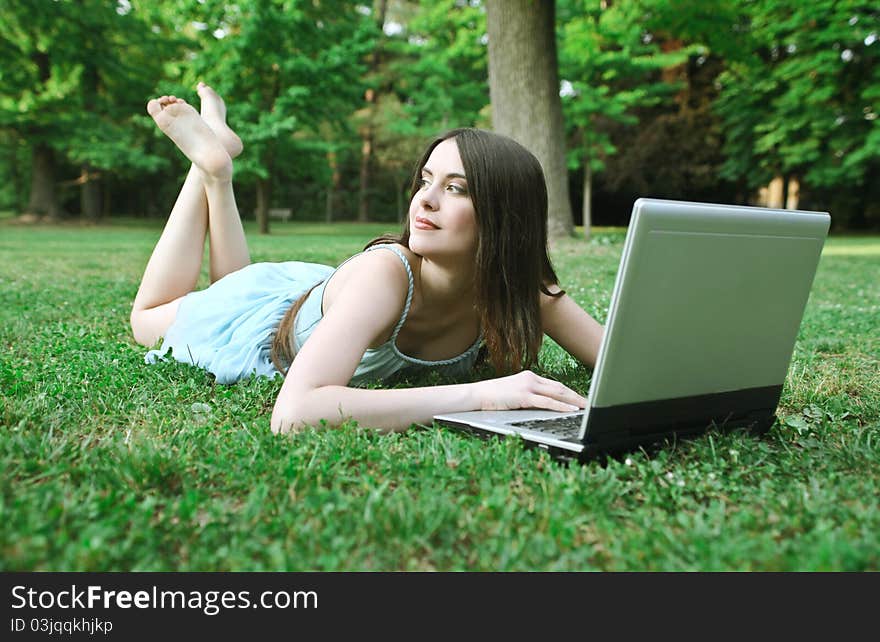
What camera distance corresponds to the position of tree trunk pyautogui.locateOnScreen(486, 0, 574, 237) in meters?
10.8

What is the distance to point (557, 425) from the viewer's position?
2.45 meters

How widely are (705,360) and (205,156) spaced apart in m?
2.99

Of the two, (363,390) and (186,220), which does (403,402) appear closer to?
(363,390)

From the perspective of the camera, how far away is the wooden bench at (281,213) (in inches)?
1374

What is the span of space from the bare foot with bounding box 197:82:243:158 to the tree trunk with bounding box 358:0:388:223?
86.9ft

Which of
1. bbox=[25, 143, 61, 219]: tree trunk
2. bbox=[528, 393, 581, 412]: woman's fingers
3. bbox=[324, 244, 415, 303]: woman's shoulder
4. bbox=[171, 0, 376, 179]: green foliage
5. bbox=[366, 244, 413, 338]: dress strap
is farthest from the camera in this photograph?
bbox=[25, 143, 61, 219]: tree trunk

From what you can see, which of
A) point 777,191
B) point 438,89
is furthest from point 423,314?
point 777,191

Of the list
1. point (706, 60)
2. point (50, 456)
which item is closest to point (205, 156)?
point (50, 456)

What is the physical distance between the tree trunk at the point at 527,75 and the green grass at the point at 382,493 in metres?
8.51

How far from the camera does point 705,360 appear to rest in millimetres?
2273

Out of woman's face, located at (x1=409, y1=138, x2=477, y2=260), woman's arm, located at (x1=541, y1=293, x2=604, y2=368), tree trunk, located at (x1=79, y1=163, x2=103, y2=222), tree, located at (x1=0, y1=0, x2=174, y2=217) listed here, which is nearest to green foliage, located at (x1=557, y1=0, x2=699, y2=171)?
woman's arm, located at (x1=541, y1=293, x2=604, y2=368)

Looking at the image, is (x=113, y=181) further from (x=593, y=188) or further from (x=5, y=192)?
(x=593, y=188)

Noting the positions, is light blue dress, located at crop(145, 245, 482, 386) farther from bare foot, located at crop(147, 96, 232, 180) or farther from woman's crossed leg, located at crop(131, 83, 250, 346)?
bare foot, located at crop(147, 96, 232, 180)

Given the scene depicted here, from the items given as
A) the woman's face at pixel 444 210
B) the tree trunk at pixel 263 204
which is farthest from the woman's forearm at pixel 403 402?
the tree trunk at pixel 263 204
